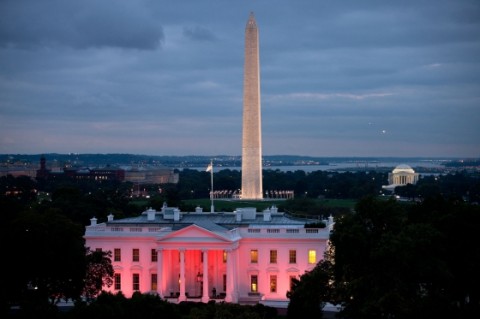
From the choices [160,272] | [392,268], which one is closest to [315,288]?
[392,268]

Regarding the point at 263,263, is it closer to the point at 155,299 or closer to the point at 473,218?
the point at 473,218

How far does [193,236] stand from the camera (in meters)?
77.0

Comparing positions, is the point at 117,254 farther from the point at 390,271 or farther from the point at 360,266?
the point at 390,271

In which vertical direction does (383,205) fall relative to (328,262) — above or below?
above

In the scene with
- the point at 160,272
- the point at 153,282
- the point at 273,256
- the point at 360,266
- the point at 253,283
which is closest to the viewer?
the point at 360,266

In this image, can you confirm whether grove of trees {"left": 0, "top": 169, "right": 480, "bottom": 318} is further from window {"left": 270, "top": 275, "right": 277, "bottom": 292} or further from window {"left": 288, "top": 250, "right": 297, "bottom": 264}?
window {"left": 270, "top": 275, "right": 277, "bottom": 292}

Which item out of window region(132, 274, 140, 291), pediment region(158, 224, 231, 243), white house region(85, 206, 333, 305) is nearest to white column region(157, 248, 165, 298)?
white house region(85, 206, 333, 305)

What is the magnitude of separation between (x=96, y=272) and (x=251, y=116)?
3311 inches

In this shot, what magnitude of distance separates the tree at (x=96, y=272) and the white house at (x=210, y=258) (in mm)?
5446

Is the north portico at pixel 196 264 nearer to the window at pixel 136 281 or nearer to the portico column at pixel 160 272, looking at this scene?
the portico column at pixel 160 272

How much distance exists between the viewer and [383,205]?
2340 inches

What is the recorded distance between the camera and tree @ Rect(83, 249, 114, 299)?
7119cm

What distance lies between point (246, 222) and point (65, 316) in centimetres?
3365

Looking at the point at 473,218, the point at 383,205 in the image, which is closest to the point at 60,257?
the point at 383,205
